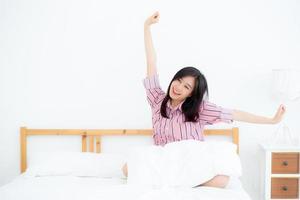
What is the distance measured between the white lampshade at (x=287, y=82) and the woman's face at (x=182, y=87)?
607 millimetres

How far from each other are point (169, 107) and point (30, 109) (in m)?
1.08

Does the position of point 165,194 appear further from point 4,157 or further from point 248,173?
point 4,157

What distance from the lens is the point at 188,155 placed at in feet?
6.83

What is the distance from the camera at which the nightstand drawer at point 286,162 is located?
2.54 m

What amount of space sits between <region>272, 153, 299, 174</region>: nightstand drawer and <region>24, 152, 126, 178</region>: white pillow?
39.2 inches

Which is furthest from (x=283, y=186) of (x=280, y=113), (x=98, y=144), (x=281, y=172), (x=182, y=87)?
(x=98, y=144)

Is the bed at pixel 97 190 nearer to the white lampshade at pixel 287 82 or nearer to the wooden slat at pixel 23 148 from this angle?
the wooden slat at pixel 23 148

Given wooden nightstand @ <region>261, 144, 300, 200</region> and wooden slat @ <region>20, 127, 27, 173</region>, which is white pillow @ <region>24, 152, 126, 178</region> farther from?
wooden nightstand @ <region>261, 144, 300, 200</region>

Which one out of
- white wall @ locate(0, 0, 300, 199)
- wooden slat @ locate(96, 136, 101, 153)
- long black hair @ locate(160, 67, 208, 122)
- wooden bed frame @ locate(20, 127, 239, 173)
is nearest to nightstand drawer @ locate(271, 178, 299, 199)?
white wall @ locate(0, 0, 300, 199)

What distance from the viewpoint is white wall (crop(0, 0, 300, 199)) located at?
2.73 metres

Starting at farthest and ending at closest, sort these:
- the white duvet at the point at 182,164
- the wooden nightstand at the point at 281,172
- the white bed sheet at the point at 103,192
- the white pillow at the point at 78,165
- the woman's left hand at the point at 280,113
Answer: the wooden nightstand at the point at 281,172 → the white pillow at the point at 78,165 → the woman's left hand at the point at 280,113 → the white duvet at the point at 182,164 → the white bed sheet at the point at 103,192

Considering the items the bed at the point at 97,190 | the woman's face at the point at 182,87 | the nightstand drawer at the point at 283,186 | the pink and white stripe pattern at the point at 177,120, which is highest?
the woman's face at the point at 182,87

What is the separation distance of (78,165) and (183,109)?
2.44 feet

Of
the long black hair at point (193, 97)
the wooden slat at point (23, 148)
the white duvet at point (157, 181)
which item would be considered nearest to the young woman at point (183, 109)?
the long black hair at point (193, 97)
